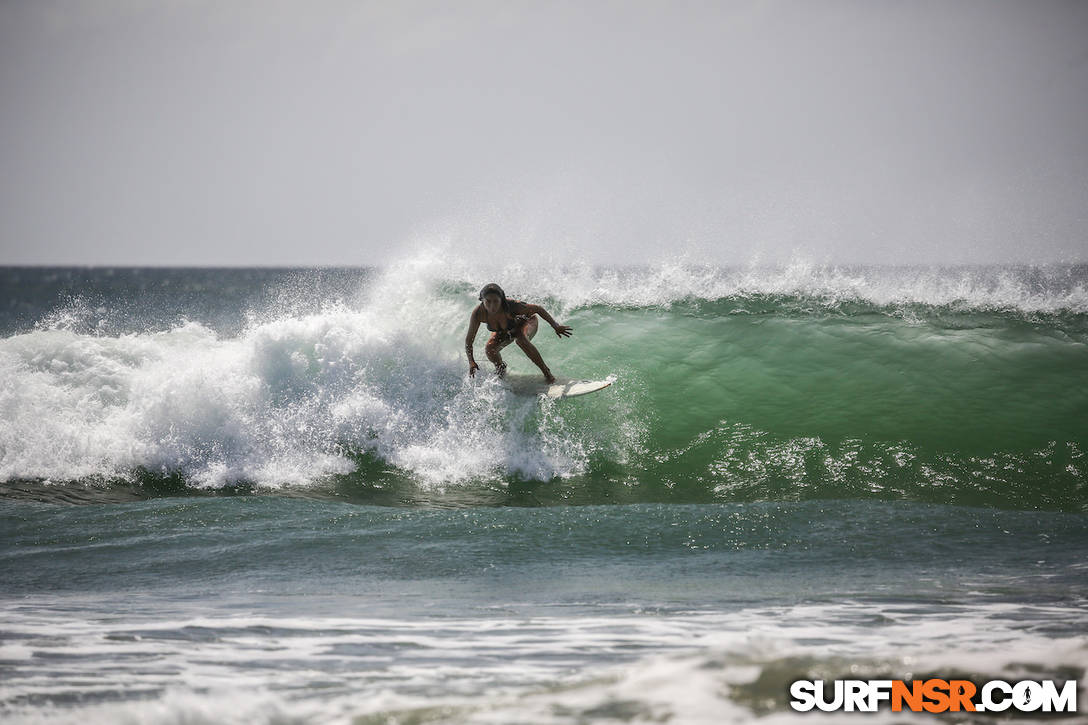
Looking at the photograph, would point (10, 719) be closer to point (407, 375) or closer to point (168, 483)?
point (168, 483)

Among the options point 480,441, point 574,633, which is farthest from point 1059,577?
point 480,441

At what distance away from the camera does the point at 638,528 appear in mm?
6465

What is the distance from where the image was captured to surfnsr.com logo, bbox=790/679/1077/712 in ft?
9.05

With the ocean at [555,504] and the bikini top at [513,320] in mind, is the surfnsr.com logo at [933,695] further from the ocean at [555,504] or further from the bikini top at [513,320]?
the bikini top at [513,320]

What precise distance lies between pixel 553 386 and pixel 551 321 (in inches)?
33.7

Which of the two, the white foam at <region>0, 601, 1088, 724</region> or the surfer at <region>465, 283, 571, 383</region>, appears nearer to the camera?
the white foam at <region>0, 601, 1088, 724</region>

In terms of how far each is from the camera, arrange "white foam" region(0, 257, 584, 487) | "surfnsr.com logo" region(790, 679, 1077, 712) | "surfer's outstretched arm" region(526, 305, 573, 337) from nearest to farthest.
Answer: "surfnsr.com logo" region(790, 679, 1077, 712)
"surfer's outstretched arm" region(526, 305, 573, 337)
"white foam" region(0, 257, 584, 487)

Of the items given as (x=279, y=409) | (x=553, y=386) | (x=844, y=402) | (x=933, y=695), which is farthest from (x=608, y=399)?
(x=933, y=695)

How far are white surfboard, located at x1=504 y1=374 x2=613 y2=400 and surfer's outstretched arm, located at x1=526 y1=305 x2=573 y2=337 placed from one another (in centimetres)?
62

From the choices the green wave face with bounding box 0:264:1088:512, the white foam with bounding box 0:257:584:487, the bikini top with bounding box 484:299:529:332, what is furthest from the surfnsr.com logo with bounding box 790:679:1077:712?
the bikini top with bounding box 484:299:529:332

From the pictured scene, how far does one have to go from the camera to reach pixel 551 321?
8.90 m

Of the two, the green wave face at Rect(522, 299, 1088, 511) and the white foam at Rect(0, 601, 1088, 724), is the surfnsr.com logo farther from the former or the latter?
the green wave face at Rect(522, 299, 1088, 511)

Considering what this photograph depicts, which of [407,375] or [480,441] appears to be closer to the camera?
[480,441]

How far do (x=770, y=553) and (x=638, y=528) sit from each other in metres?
1.14
